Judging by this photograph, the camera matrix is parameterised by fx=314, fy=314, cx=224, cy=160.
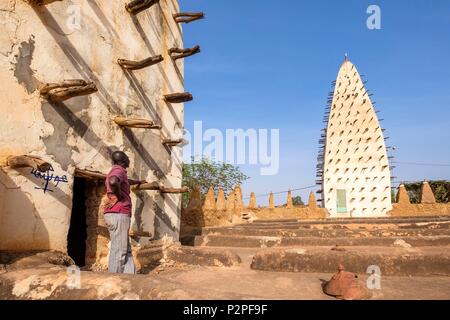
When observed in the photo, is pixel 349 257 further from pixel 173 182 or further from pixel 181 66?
pixel 181 66

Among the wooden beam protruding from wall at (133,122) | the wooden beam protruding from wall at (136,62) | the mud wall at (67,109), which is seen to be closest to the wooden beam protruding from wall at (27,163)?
the mud wall at (67,109)

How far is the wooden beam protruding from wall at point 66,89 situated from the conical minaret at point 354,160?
27190 mm

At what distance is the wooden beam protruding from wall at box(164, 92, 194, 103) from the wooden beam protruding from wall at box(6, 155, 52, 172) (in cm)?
402

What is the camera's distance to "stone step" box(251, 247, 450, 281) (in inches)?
173

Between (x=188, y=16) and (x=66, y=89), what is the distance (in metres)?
5.46

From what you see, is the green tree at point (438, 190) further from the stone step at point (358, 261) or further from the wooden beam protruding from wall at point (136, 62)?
the wooden beam protruding from wall at point (136, 62)

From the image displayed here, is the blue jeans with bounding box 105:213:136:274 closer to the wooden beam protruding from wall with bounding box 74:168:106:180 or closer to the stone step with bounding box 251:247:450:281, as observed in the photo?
the wooden beam protruding from wall with bounding box 74:168:106:180

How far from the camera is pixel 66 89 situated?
13.7ft

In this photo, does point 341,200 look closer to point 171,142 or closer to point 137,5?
point 171,142

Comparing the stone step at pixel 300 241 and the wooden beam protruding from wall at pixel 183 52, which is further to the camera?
the wooden beam protruding from wall at pixel 183 52

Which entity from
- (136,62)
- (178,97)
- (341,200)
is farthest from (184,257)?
(341,200)

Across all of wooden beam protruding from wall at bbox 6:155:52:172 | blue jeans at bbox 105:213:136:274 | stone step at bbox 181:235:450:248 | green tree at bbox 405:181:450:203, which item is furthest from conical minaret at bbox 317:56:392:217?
wooden beam protruding from wall at bbox 6:155:52:172

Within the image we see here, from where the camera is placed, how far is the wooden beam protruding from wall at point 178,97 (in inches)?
282

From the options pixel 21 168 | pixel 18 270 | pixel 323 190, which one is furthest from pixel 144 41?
pixel 323 190
